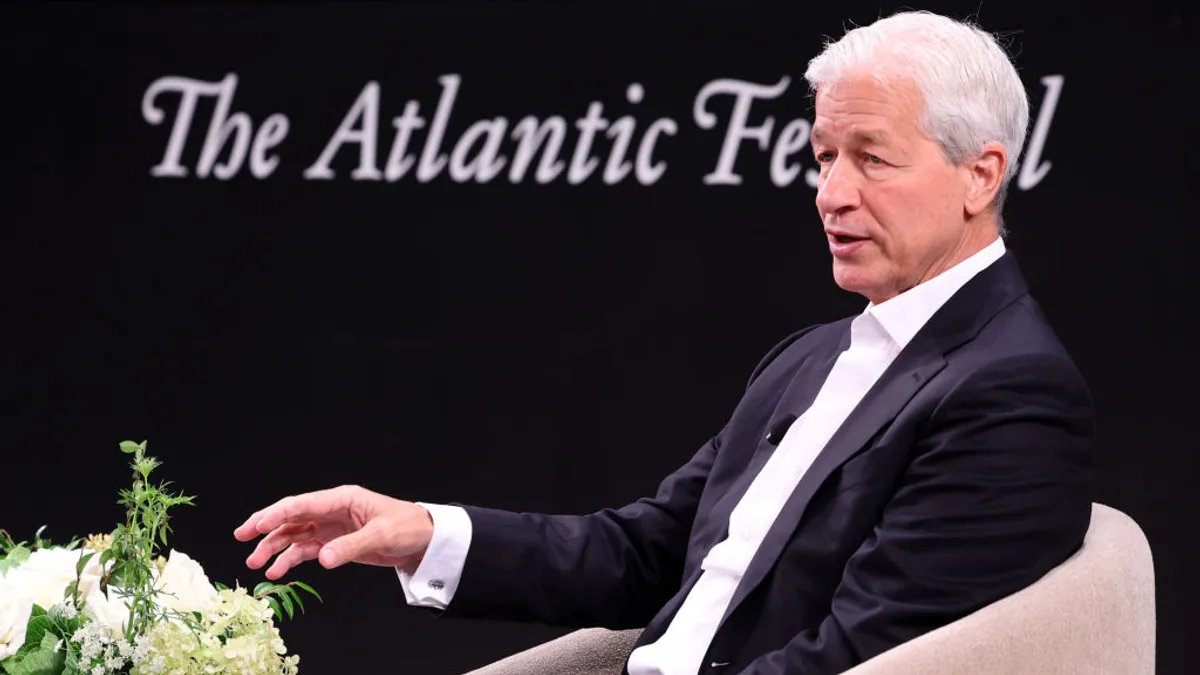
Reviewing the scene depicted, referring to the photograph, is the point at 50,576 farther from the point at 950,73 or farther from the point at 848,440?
the point at 950,73

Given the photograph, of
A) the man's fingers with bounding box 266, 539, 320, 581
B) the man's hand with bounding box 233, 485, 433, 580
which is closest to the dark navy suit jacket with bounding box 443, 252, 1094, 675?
the man's hand with bounding box 233, 485, 433, 580

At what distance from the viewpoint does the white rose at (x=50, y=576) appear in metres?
1.67

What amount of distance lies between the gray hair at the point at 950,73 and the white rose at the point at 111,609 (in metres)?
1.05

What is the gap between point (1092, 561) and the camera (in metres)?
→ 1.71

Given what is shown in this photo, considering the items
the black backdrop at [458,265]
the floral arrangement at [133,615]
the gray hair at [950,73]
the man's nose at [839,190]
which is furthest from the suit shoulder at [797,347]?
the black backdrop at [458,265]

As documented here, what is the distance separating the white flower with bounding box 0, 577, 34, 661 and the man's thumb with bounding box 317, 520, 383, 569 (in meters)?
0.31

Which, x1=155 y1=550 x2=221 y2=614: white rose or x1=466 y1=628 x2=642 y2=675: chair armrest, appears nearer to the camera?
x1=155 y1=550 x2=221 y2=614: white rose

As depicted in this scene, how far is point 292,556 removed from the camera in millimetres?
1868

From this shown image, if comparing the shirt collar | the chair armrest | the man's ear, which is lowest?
the chair armrest

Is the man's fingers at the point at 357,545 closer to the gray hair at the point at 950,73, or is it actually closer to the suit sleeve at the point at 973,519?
the suit sleeve at the point at 973,519

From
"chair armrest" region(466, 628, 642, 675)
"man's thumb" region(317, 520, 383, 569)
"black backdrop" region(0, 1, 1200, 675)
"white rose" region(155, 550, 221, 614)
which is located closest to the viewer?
"white rose" region(155, 550, 221, 614)

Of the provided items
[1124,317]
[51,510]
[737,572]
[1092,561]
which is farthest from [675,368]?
[1092,561]

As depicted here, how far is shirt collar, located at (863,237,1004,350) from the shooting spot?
1.94 m

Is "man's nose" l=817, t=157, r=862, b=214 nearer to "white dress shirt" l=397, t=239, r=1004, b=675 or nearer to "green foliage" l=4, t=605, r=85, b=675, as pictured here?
"white dress shirt" l=397, t=239, r=1004, b=675
